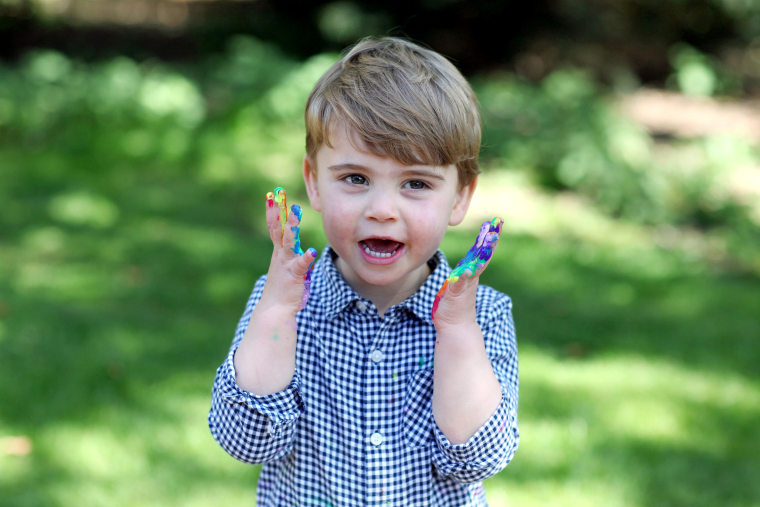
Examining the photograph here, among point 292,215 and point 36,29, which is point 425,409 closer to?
point 292,215

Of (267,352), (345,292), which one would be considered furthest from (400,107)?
(267,352)

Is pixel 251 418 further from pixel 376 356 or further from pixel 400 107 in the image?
pixel 400 107

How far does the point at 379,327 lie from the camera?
176 centimetres

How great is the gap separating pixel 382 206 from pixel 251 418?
1.56 ft

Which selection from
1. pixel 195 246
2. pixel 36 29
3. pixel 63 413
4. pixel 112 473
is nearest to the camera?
pixel 112 473

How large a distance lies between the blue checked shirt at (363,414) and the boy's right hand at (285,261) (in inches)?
6.3

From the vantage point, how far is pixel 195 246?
5.03 meters

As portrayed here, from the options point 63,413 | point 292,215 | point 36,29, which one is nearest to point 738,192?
point 63,413

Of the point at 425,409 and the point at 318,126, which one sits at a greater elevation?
the point at 318,126

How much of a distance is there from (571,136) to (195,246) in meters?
2.95

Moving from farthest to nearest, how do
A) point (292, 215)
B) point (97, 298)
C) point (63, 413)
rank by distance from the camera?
point (97, 298), point (63, 413), point (292, 215)

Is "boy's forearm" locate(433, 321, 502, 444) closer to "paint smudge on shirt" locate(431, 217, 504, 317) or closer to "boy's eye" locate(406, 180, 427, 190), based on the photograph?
"paint smudge on shirt" locate(431, 217, 504, 317)

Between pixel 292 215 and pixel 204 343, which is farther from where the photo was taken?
pixel 204 343

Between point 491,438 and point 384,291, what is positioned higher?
point 384,291
